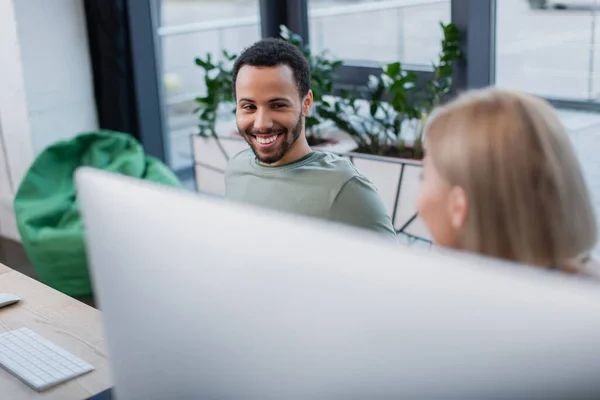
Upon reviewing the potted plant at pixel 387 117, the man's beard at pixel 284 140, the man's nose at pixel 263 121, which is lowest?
the potted plant at pixel 387 117

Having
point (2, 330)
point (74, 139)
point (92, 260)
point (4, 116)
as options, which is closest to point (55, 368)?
point (2, 330)

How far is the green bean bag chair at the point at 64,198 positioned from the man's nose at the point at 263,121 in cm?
148

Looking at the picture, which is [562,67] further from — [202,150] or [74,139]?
[74,139]

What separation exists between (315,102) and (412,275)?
2.56 metres

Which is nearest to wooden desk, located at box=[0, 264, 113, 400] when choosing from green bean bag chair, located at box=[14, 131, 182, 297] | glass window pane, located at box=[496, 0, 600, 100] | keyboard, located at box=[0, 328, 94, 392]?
keyboard, located at box=[0, 328, 94, 392]

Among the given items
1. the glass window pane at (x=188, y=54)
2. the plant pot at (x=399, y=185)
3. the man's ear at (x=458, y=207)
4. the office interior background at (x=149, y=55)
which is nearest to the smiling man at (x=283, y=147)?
the man's ear at (x=458, y=207)

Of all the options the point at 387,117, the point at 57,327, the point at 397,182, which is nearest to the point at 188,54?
the point at 387,117

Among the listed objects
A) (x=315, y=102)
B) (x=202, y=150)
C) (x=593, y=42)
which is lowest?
(x=202, y=150)

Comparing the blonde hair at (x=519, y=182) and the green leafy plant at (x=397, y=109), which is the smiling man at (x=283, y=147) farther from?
the green leafy plant at (x=397, y=109)

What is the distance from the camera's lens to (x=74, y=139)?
135 inches

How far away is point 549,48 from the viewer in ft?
9.64

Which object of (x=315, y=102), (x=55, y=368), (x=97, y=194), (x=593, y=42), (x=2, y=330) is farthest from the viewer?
(x=315, y=102)

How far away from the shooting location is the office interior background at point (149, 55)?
9.75 ft

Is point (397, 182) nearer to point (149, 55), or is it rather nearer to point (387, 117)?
point (387, 117)
